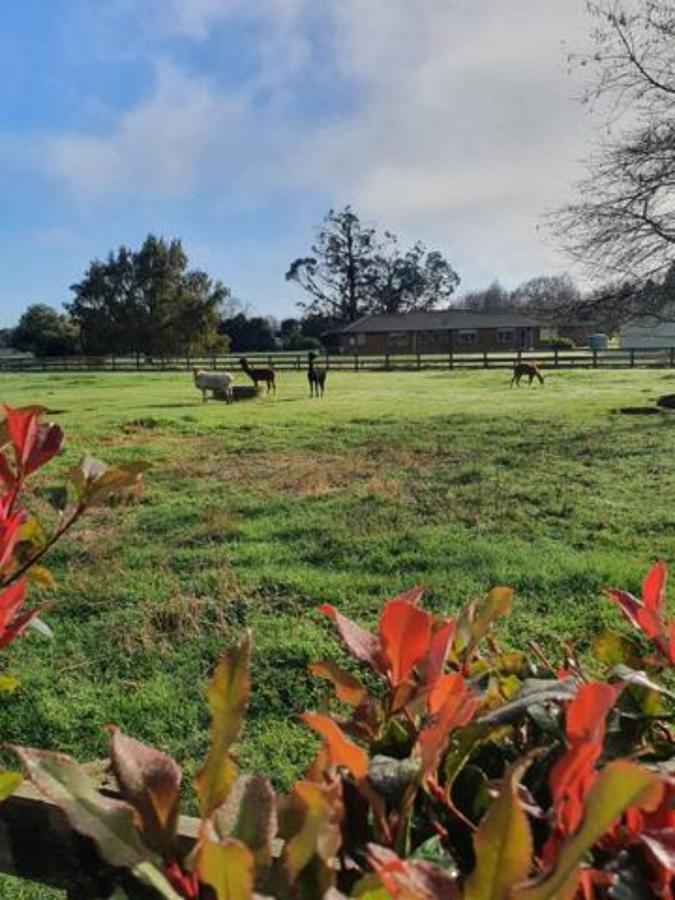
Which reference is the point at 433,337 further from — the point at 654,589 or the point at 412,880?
the point at 412,880

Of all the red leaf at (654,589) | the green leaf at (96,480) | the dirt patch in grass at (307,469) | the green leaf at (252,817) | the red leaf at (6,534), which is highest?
the green leaf at (96,480)

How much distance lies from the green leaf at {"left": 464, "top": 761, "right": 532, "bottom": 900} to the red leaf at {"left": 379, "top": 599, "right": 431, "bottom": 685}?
11.6 inches

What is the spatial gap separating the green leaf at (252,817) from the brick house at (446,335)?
68.6m

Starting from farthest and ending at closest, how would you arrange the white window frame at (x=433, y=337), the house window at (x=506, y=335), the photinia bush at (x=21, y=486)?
the white window frame at (x=433, y=337), the house window at (x=506, y=335), the photinia bush at (x=21, y=486)

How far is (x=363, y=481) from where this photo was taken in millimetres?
8773

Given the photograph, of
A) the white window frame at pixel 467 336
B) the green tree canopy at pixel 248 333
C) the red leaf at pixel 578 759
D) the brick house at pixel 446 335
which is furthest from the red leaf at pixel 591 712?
the green tree canopy at pixel 248 333

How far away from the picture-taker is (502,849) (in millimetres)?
584

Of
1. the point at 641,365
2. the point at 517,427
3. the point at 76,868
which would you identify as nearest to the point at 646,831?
the point at 76,868

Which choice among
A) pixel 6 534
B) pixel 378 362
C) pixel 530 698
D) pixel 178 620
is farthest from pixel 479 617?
pixel 378 362

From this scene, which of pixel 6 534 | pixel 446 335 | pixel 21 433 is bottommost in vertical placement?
pixel 6 534

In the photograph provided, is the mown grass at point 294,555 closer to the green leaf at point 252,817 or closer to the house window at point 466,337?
the green leaf at point 252,817

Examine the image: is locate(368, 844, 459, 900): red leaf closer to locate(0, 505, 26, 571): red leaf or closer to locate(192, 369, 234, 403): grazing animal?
locate(0, 505, 26, 571): red leaf

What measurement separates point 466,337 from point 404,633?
6982 cm

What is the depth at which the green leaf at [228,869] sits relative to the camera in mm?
606
